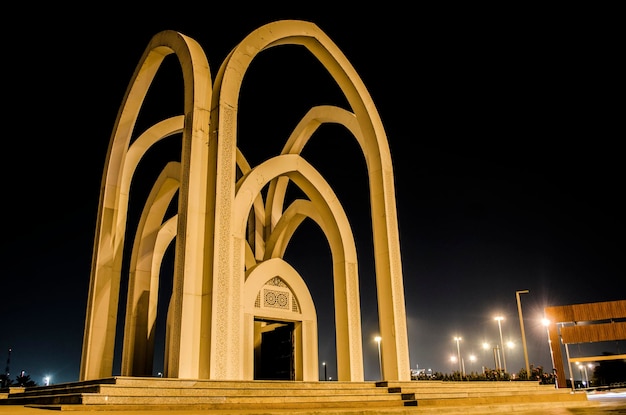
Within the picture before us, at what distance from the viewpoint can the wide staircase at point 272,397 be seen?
5473mm

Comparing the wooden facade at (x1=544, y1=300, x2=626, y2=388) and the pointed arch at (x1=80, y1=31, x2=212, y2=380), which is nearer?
the pointed arch at (x1=80, y1=31, x2=212, y2=380)

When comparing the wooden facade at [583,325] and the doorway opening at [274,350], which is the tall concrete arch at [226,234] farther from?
the wooden facade at [583,325]

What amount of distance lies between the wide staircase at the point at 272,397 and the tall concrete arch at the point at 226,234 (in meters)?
1.12

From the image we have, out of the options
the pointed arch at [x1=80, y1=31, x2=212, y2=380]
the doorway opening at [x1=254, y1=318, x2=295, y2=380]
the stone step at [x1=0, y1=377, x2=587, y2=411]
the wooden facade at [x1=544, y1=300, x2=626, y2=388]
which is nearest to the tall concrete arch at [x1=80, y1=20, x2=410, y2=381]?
the pointed arch at [x1=80, y1=31, x2=212, y2=380]

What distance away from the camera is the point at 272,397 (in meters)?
6.45

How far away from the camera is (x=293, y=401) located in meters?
6.46

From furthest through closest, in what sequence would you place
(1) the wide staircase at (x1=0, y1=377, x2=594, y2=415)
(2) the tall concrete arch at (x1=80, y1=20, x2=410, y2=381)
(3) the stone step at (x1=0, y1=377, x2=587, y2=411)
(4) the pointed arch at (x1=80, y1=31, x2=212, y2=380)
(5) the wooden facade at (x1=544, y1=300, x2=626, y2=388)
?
(5) the wooden facade at (x1=544, y1=300, x2=626, y2=388) < (4) the pointed arch at (x1=80, y1=31, x2=212, y2=380) < (2) the tall concrete arch at (x1=80, y1=20, x2=410, y2=381) < (3) the stone step at (x1=0, y1=377, x2=587, y2=411) < (1) the wide staircase at (x1=0, y1=377, x2=594, y2=415)

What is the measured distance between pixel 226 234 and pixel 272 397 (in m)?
2.69

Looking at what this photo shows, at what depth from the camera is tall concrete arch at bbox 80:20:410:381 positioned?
303 inches

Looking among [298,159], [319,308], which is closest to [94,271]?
[298,159]

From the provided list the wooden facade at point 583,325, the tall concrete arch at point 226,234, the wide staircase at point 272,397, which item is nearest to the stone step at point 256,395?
the wide staircase at point 272,397

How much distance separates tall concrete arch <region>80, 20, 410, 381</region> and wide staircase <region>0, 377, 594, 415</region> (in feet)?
3.66

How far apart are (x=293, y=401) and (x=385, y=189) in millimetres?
5953

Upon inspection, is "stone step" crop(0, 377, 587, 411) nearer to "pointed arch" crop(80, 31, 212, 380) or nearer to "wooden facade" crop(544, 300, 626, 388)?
"pointed arch" crop(80, 31, 212, 380)
